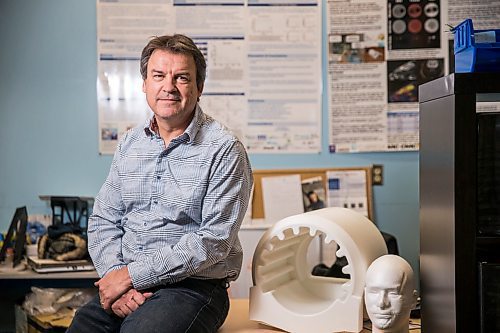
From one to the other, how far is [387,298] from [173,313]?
0.59 m

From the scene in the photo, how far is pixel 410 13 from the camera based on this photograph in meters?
3.33

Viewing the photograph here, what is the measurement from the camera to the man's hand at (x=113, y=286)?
209 centimetres

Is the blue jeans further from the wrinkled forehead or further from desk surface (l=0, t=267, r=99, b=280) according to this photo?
desk surface (l=0, t=267, r=99, b=280)

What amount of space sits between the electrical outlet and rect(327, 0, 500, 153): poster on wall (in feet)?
0.30

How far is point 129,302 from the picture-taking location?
207 centimetres

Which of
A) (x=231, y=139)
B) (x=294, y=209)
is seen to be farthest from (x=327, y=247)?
(x=231, y=139)

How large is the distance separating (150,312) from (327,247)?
Answer: 1.51m

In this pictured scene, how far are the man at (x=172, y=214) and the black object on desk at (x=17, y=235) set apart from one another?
3.24 ft

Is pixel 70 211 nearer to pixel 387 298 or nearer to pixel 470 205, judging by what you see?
pixel 387 298

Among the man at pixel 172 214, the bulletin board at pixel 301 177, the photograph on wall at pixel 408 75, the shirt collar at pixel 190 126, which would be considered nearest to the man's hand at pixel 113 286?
the man at pixel 172 214

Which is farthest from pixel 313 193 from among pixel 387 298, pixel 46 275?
pixel 387 298

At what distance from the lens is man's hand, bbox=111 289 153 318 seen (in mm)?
2057

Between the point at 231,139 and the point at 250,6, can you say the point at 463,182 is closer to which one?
the point at 231,139

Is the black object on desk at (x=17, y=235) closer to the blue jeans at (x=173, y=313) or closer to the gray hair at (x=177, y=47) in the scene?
the blue jeans at (x=173, y=313)
